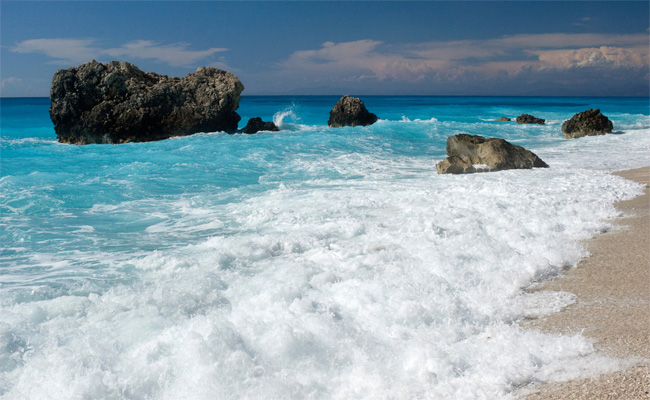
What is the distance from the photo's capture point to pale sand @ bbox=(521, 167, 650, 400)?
7.70ft

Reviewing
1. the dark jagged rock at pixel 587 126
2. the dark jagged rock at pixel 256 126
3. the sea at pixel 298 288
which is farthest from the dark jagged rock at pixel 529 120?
the sea at pixel 298 288

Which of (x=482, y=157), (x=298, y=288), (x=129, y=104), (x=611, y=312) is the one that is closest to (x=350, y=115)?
(x=129, y=104)

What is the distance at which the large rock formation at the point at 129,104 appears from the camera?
22.3 metres

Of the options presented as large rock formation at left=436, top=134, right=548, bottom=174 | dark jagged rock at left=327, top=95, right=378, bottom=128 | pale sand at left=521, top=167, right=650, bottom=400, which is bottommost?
pale sand at left=521, top=167, right=650, bottom=400

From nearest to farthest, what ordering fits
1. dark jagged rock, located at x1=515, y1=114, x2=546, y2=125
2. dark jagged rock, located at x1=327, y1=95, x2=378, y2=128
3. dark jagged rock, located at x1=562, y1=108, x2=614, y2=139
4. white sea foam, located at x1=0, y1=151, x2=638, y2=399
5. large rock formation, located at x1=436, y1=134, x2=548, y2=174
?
1. white sea foam, located at x1=0, y1=151, x2=638, y2=399
2. large rock formation, located at x1=436, y1=134, x2=548, y2=174
3. dark jagged rock, located at x1=562, y1=108, x2=614, y2=139
4. dark jagged rock, located at x1=327, y1=95, x2=378, y2=128
5. dark jagged rock, located at x1=515, y1=114, x2=546, y2=125

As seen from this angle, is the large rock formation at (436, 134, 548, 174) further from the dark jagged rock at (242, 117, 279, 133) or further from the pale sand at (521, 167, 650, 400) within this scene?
the dark jagged rock at (242, 117, 279, 133)

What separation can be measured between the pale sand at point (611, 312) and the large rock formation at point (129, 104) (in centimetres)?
2096

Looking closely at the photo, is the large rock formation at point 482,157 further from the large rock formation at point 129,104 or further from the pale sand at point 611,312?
the large rock formation at point 129,104

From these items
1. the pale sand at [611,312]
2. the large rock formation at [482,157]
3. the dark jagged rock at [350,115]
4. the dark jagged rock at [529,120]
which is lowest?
the pale sand at [611,312]

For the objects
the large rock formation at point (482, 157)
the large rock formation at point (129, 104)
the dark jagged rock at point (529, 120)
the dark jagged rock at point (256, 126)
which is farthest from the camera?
the dark jagged rock at point (529, 120)

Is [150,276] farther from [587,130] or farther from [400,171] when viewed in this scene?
[587,130]

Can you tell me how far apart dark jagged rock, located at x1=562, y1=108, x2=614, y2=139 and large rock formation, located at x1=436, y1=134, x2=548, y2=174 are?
1105cm

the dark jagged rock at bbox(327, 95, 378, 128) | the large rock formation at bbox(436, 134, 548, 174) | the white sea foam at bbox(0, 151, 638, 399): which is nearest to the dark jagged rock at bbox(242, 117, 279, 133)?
the dark jagged rock at bbox(327, 95, 378, 128)

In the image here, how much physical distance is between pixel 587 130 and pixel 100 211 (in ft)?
64.3
